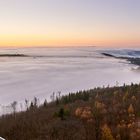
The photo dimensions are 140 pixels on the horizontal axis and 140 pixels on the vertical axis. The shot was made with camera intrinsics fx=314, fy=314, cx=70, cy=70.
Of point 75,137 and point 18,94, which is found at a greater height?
point 75,137

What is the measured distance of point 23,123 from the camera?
52.2 feet

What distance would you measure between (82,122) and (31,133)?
2.70m

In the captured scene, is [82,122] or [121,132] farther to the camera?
[82,122]

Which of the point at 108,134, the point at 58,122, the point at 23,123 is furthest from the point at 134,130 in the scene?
the point at 23,123

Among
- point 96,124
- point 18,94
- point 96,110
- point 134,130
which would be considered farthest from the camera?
point 18,94

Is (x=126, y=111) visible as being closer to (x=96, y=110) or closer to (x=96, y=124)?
(x=96, y=110)

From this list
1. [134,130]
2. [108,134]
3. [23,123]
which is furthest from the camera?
[23,123]

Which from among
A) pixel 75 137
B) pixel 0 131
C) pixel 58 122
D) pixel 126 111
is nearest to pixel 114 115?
pixel 126 111

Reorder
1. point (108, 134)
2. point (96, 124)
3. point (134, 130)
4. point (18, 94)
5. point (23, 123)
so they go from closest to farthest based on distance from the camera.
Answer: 1. point (108, 134)
2. point (134, 130)
3. point (96, 124)
4. point (23, 123)
5. point (18, 94)

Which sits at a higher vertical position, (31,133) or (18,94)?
(31,133)

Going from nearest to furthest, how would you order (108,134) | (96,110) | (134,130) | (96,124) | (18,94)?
(108,134) → (134,130) → (96,124) → (96,110) → (18,94)

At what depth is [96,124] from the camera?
14.4 metres

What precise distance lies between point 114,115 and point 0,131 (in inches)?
229

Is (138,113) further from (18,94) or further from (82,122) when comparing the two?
(18,94)
